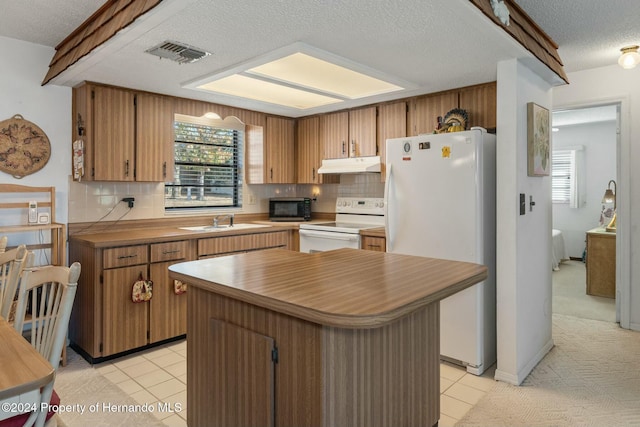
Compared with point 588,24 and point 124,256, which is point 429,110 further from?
point 124,256

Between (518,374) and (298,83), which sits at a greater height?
(298,83)

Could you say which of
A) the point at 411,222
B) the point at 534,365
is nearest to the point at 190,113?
the point at 411,222

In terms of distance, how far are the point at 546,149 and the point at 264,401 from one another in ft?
9.46

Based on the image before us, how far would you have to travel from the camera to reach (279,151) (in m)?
4.77

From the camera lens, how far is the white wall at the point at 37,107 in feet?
10.1

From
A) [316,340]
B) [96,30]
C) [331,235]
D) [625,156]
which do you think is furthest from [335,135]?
[316,340]

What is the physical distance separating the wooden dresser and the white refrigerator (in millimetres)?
2693

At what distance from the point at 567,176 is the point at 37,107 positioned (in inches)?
310

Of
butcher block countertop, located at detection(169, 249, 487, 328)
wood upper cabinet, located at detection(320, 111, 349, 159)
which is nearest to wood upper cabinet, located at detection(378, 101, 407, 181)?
wood upper cabinet, located at detection(320, 111, 349, 159)

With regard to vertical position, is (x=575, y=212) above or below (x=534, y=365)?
above

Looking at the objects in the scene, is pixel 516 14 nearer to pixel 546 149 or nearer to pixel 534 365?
pixel 546 149

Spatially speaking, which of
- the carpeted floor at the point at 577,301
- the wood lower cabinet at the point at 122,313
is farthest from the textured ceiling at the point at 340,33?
the carpeted floor at the point at 577,301

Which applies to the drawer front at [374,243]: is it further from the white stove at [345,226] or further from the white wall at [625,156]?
the white wall at [625,156]

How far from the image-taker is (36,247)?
3.20 m
